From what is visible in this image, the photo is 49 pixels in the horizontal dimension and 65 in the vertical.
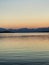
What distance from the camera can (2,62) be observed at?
Result: 38.3ft

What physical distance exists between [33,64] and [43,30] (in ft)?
267

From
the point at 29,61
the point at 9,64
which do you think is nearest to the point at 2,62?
the point at 9,64

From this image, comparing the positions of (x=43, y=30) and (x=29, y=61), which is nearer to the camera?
(x=29, y=61)

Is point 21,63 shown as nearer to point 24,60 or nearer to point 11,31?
point 24,60

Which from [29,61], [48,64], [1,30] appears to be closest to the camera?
[48,64]

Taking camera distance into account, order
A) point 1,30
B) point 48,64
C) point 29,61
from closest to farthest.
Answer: point 48,64 < point 29,61 < point 1,30

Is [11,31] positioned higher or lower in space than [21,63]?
higher

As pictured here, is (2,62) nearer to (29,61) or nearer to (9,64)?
(9,64)

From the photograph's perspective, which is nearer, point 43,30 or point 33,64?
point 33,64

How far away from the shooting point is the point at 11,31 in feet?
307

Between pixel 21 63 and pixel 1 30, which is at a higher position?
pixel 1 30

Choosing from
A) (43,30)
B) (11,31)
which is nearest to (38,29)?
(43,30)

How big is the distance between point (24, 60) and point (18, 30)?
81452 mm

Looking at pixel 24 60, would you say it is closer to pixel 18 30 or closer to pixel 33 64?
pixel 33 64
